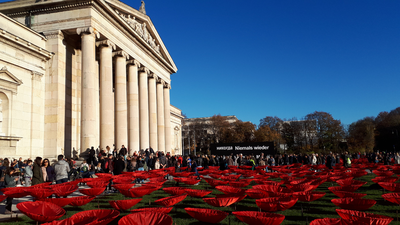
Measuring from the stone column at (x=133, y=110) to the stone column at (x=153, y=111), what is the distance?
6025 millimetres

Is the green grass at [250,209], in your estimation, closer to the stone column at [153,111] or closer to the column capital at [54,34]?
the column capital at [54,34]

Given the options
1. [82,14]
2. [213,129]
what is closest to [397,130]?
[213,129]

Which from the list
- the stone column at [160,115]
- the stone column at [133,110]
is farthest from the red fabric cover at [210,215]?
the stone column at [160,115]

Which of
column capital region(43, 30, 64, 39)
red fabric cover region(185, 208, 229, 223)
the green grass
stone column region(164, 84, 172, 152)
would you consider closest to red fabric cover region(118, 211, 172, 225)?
red fabric cover region(185, 208, 229, 223)

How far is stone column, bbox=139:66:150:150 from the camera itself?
3847cm

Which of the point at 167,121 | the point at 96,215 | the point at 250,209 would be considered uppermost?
the point at 167,121

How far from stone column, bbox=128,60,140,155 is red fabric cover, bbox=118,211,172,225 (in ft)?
92.3

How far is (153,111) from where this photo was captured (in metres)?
42.2

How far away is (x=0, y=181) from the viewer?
11430 millimetres

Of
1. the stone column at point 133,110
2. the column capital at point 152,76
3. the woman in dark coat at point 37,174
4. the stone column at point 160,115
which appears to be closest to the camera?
the woman in dark coat at point 37,174

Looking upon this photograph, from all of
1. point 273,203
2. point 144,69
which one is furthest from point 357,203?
point 144,69

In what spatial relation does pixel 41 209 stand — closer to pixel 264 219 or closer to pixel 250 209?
pixel 264 219

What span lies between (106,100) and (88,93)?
2796 millimetres

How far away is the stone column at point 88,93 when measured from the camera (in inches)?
997
